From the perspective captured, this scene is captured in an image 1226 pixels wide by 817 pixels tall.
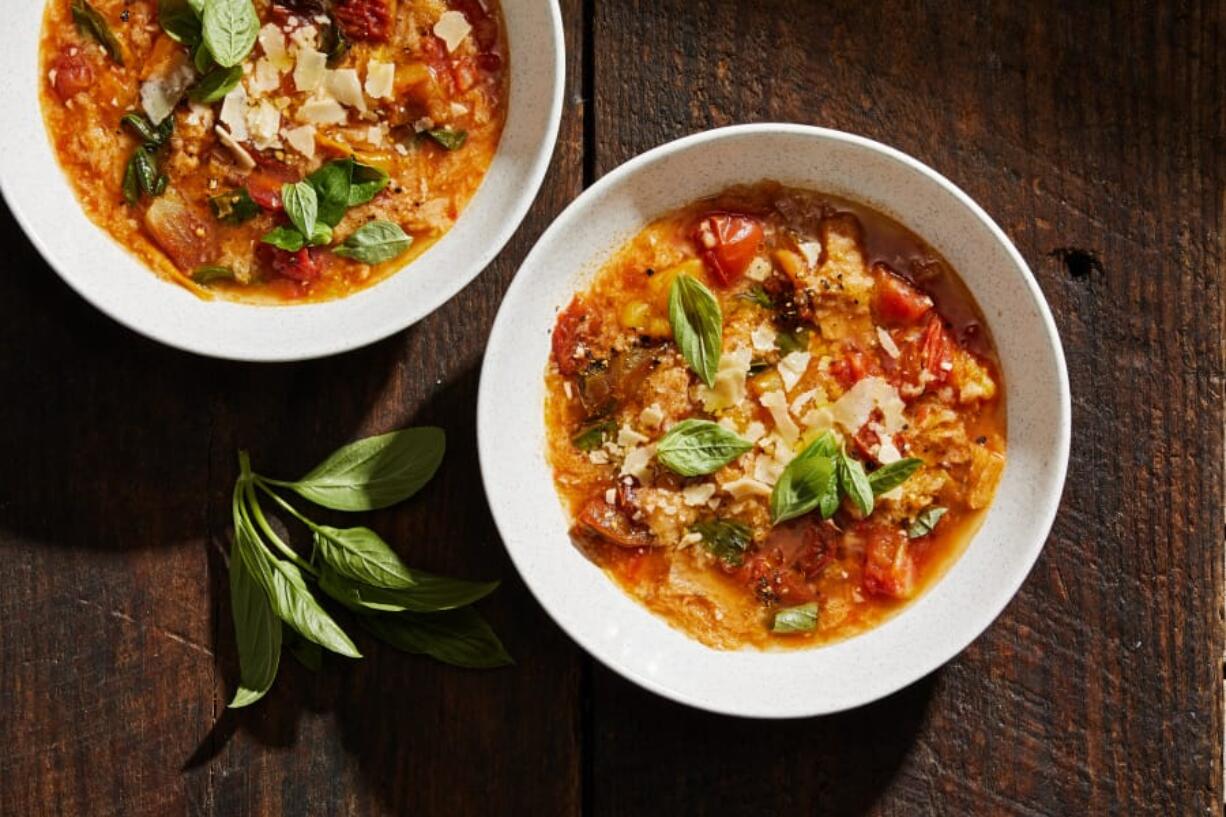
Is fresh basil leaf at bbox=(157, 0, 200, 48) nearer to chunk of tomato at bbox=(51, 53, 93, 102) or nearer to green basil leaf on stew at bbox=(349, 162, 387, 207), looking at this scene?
chunk of tomato at bbox=(51, 53, 93, 102)

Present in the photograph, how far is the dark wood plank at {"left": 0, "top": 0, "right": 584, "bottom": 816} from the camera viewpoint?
149 inches

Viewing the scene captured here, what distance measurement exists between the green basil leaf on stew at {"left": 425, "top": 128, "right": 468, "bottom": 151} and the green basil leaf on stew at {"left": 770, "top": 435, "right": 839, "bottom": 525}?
54.0 inches

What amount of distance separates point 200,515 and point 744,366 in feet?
5.89

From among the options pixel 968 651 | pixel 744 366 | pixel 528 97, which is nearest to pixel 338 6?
pixel 528 97

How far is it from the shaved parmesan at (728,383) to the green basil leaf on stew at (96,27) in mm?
1975

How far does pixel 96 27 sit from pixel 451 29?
103 centimetres

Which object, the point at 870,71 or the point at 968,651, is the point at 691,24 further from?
the point at 968,651

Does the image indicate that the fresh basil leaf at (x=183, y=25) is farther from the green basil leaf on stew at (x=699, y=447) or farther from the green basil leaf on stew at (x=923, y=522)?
the green basil leaf on stew at (x=923, y=522)

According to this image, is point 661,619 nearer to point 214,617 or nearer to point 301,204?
point 214,617

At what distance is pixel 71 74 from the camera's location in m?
3.48

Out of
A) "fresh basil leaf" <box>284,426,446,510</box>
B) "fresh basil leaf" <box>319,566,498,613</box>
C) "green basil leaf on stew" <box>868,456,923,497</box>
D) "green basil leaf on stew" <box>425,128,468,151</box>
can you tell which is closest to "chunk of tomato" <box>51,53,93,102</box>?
"green basil leaf on stew" <box>425,128,468,151</box>

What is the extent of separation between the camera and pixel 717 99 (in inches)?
149

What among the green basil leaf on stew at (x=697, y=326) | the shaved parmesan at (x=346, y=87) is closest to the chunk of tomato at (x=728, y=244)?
the green basil leaf on stew at (x=697, y=326)

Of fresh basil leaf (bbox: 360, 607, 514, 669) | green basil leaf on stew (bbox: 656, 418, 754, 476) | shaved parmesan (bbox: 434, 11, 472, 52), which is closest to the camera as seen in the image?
green basil leaf on stew (bbox: 656, 418, 754, 476)
